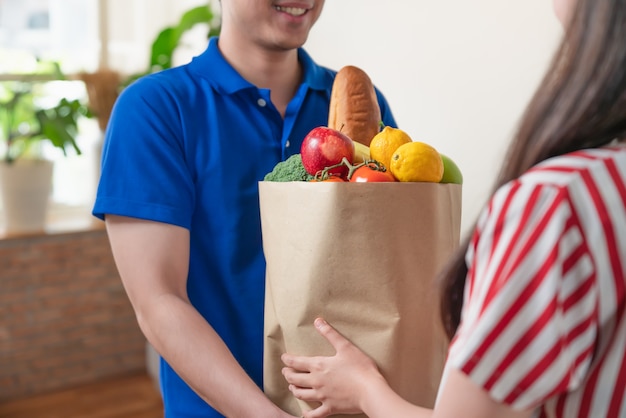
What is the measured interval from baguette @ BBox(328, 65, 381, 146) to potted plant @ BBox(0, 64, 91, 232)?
7.39 feet

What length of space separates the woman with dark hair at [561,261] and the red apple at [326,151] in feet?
1.11

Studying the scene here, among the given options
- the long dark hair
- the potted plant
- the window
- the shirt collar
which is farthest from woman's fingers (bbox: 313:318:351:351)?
the window

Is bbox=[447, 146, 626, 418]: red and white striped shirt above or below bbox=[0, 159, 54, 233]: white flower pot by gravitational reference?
above

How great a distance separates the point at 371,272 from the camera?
3.06 feet

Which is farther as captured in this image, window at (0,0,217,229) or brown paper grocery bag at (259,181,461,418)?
window at (0,0,217,229)

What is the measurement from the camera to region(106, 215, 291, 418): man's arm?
1069mm

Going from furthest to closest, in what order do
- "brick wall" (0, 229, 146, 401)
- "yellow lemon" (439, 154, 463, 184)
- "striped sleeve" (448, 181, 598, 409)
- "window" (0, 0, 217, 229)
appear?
"window" (0, 0, 217, 229) → "brick wall" (0, 229, 146, 401) → "yellow lemon" (439, 154, 463, 184) → "striped sleeve" (448, 181, 598, 409)

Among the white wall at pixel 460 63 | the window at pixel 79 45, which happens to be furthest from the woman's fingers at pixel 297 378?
the window at pixel 79 45

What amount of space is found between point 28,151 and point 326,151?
266 centimetres

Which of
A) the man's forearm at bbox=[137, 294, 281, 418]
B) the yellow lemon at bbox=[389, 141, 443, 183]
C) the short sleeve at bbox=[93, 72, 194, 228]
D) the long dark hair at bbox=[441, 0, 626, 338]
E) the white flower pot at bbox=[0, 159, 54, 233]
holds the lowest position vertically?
the white flower pot at bbox=[0, 159, 54, 233]

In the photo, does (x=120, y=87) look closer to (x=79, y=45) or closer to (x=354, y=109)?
(x=79, y=45)

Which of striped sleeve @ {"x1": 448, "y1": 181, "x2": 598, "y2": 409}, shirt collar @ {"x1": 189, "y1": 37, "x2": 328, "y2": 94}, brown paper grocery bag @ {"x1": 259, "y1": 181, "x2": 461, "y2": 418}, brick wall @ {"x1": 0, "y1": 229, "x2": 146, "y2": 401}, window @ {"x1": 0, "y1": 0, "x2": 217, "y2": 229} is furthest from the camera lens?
window @ {"x1": 0, "y1": 0, "x2": 217, "y2": 229}

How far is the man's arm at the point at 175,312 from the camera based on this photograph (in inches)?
42.1

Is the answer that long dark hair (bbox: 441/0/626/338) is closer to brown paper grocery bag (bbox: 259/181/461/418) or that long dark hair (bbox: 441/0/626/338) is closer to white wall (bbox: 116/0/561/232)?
brown paper grocery bag (bbox: 259/181/461/418)
